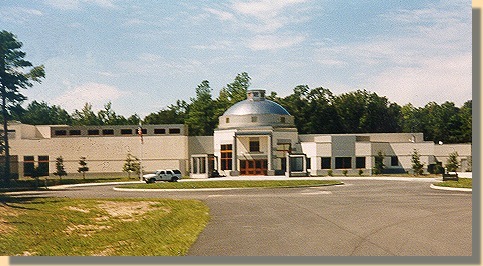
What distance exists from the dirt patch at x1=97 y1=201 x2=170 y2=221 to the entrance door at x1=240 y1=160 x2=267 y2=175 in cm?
3623

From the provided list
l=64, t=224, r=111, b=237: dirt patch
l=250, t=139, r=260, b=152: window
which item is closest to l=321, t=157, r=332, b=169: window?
l=250, t=139, r=260, b=152: window

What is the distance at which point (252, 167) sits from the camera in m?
67.1

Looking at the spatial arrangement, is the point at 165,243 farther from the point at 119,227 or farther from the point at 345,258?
the point at 345,258

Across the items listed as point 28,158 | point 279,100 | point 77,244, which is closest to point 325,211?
point 77,244

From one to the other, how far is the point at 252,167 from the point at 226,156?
3.76 metres

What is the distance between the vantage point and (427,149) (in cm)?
6419

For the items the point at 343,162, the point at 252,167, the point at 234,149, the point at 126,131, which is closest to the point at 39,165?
the point at 126,131

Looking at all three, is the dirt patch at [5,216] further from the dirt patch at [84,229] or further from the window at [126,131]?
the window at [126,131]

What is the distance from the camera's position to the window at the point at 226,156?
222ft

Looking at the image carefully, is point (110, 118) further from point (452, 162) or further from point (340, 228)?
point (340, 228)

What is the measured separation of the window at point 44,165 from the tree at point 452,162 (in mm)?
46081

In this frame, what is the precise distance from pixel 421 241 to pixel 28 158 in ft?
189

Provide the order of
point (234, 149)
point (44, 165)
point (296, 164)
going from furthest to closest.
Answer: point (234, 149) < point (44, 165) < point (296, 164)

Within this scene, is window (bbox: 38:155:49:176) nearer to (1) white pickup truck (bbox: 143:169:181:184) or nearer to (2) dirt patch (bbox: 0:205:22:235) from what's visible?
(1) white pickup truck (bbox: 143:169:181:184)
